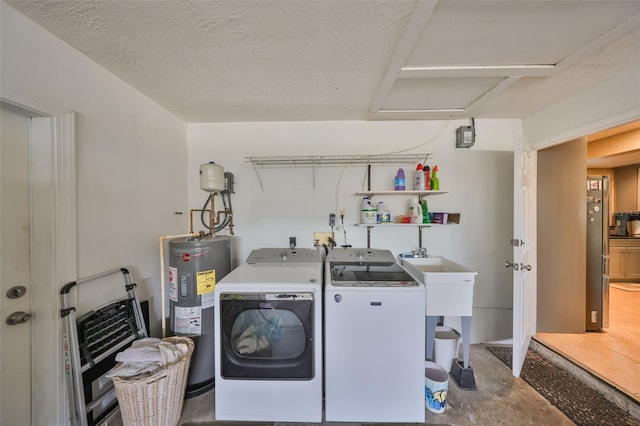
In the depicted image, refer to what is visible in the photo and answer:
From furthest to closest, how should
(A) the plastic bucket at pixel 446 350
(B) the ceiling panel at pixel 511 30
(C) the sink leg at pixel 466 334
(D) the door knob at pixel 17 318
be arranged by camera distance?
1. (A) the plastic bucket at pixel 446 350
2. (C) the sink leg at pixel 466 334
3. (D) the door knob at pixel 17 318
4. (B) the ceiling panel at pixel 511 30

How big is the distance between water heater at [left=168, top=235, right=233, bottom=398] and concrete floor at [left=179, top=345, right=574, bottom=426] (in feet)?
0.56

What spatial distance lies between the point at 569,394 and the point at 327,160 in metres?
2.65

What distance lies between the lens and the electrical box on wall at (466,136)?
2.23m

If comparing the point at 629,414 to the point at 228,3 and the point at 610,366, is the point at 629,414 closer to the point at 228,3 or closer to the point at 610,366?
the point at 610,366

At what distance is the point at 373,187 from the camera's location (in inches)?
92.4

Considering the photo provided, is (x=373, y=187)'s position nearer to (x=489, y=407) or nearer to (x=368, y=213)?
(x=368, y=213)

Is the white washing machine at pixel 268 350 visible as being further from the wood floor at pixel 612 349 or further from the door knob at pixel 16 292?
the wood floor at pixel 612 349

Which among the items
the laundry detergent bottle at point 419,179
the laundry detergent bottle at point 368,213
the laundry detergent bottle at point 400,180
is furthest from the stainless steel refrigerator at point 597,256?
the laundry detergent bottle at point 368,213

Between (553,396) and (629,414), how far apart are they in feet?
1.20

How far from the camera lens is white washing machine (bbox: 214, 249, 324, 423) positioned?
1.43 m

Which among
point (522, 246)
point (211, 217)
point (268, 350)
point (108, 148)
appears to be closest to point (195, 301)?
point (268, 350)

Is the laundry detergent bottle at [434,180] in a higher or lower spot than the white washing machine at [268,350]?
higher

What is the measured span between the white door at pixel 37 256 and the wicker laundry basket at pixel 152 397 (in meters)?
0.32

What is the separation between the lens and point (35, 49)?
3.82ft
